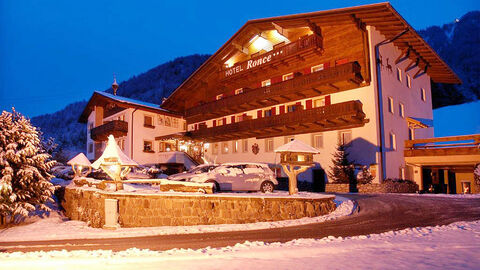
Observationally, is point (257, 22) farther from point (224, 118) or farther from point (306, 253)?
point (306, 253)

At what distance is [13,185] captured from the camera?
61.2 feet

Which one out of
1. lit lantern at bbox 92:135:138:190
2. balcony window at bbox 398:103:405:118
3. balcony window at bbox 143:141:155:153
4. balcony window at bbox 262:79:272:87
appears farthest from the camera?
balcony window at bbox 143:141:155:153

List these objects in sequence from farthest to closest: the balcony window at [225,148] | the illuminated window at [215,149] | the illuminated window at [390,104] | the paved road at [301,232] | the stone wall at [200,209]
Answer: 1. the illuminated window at [215,149]
2. the balcony window at [225,148]
3. the illuminated window at [390,104]
4. the stone wall at [200,209]
5. the paved road at [301,232]

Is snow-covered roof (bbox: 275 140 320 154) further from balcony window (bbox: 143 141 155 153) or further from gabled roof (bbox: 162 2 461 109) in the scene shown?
balcony window (bbox: 143 141 155 153)

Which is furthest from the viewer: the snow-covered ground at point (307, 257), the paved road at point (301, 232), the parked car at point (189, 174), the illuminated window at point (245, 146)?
the illuminated window at point (245, 146)

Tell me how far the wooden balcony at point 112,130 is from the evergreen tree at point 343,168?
2304cm

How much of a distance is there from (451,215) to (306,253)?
873 centimetres

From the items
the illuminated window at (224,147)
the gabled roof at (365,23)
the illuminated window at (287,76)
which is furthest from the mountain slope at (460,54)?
the illuminated window at (224,147)

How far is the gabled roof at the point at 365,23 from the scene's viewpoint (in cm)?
2573

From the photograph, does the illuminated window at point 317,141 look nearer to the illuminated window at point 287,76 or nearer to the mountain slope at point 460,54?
the illuminated window at point 287,76

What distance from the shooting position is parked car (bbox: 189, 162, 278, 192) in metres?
18.2

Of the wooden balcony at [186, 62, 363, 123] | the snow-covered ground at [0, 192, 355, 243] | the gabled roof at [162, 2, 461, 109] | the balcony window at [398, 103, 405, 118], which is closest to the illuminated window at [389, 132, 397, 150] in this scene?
the balcony window at [398, 103, 405, 118]

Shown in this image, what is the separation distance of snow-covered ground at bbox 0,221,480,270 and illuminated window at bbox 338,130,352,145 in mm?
18456

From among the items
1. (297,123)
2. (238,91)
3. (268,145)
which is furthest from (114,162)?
(238,91)
